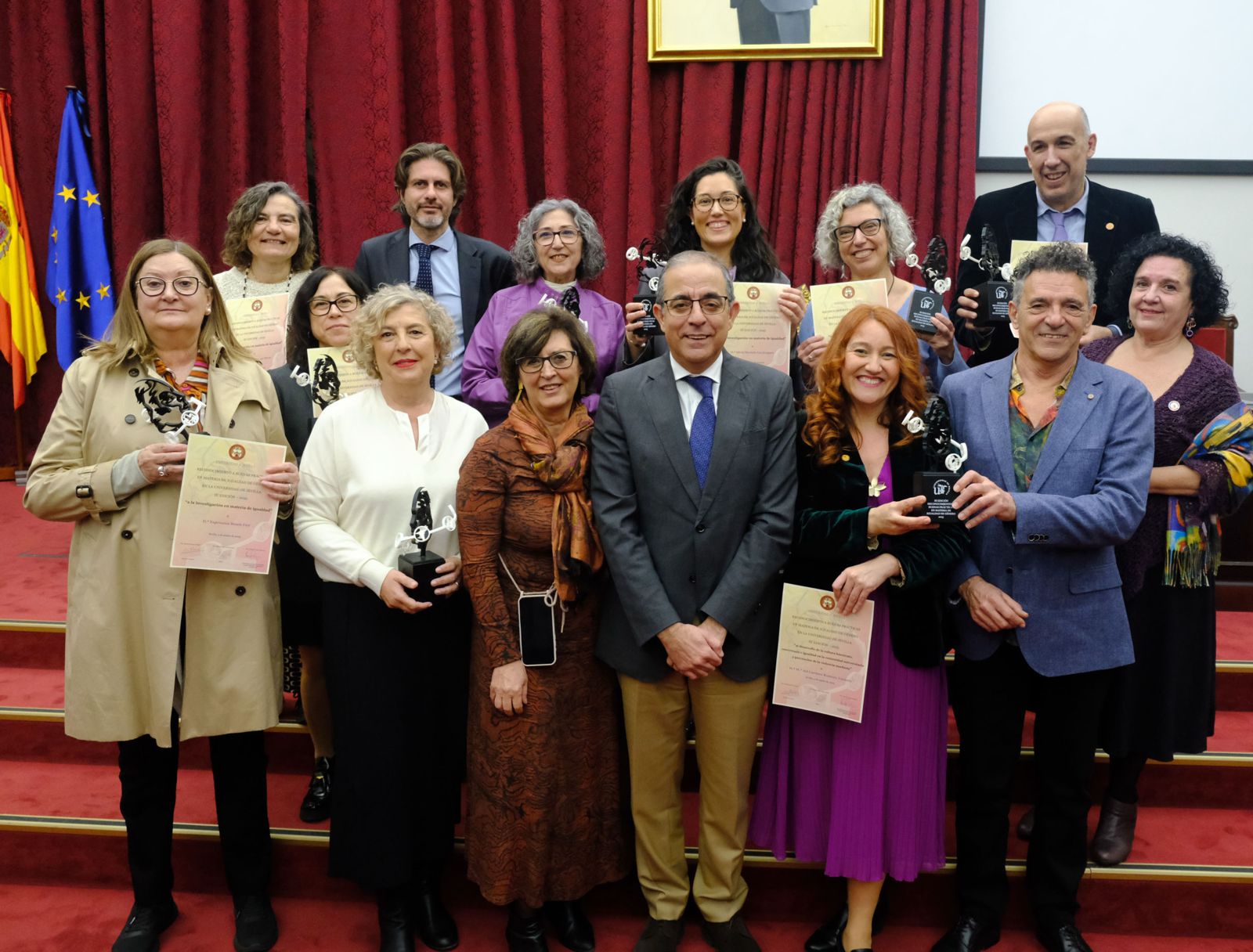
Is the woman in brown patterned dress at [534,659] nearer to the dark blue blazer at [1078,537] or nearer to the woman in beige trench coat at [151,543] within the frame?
the woman in beige trench coat at [151,543]

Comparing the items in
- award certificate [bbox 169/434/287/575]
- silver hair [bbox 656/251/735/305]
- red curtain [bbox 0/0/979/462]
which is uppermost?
red curtain [bbox 0/0/979/462]

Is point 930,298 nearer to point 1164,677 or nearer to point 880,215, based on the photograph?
point 880,215

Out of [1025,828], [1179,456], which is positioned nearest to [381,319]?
[1179,456]

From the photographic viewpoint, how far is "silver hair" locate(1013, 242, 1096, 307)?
227 centimetres

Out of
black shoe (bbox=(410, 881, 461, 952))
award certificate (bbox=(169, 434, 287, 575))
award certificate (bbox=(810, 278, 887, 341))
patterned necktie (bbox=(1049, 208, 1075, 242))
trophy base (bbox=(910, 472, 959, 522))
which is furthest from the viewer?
A: patterned necktie (bbox=(1049, 208, 1075, 242))

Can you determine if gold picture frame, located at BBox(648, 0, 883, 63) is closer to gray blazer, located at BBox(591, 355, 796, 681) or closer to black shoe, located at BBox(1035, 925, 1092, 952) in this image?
gray blazer, located at BBox(591, 355, 796, 681)

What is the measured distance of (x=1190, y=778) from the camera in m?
3.00

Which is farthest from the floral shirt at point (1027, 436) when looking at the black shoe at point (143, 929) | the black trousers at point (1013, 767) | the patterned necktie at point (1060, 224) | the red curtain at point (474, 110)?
the red curtain at point (474, 110)

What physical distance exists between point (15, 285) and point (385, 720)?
4.33 m

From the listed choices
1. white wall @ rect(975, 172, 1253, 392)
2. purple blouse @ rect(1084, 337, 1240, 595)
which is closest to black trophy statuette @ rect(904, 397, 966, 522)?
purple blouse @ rect(1084, 337, 1240, 595)

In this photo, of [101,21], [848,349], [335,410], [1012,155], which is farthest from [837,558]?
[101,21]

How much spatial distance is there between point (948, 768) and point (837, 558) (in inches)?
48.0

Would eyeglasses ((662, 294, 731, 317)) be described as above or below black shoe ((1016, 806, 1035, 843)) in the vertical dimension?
above

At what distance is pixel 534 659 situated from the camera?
7.51 ft
